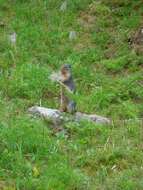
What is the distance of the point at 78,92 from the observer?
35.7 feet

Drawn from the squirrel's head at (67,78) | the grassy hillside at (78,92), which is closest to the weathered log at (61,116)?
the grassy hillside at (78,92)

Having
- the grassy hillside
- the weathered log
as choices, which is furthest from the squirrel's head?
the weathered log

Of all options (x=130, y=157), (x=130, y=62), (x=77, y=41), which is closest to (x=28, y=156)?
(x=130, y=157)

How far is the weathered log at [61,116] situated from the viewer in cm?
876

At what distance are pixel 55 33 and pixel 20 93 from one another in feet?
13.7

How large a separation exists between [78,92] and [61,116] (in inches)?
81.3

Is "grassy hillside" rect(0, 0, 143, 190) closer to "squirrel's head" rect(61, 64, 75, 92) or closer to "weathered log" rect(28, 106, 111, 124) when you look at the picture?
"weathered log" rect(28, 106, 111, 124)

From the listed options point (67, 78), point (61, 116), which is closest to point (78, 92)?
point (67, 78)

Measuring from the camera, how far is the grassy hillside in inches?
273

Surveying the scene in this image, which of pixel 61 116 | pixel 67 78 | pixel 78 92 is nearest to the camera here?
pixel 61 116

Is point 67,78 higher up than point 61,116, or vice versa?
point 67,78

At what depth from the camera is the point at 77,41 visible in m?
14.0

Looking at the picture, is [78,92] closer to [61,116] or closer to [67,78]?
[67,78]

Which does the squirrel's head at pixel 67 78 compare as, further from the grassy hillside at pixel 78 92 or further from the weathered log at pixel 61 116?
the weathered log at pixel 61 116
